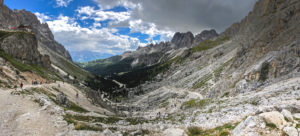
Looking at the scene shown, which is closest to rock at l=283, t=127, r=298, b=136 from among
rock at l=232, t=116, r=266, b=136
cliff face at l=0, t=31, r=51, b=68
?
rock at l=232, t=116, r=266, b=136

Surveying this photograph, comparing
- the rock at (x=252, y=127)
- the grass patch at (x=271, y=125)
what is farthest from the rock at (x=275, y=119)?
the rock at (x=252, y=127)

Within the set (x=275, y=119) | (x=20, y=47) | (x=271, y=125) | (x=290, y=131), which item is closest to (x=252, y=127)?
(x=271, y=125)

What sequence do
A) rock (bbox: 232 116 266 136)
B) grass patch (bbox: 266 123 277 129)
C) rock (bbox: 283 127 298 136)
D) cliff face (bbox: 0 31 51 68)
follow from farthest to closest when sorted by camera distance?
1. cliff face (bbox: 0 31 51 68)
2. rock (bbox: 232 116 266 136)
3. grass patch (bbox: 266 123 277 129)
4. rock (bbox: 283 127 298 136)

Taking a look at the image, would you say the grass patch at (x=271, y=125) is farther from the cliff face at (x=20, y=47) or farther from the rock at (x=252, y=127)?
the cliff face at (x=20, y=47)

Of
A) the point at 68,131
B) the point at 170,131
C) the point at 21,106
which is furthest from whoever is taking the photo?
the point at 21,106

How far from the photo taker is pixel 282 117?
1263 cm

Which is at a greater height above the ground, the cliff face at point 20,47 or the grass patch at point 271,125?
the cliff face at point 20,47

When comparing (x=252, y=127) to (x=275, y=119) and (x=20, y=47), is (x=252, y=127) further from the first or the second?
(x=20, y=47)

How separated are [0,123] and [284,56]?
6143 centimetres

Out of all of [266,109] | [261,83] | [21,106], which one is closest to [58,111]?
[21,106]

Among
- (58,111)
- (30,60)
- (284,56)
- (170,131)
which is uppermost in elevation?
(30,60)

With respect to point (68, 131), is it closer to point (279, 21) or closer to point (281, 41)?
point (281, 41)

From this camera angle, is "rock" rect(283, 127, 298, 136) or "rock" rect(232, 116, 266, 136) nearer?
"rock" rect(283, 127, 298, 136)

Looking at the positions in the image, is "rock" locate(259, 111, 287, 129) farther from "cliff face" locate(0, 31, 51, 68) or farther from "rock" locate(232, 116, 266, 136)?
"cliff face" locate(0, 31, 51, 68)
